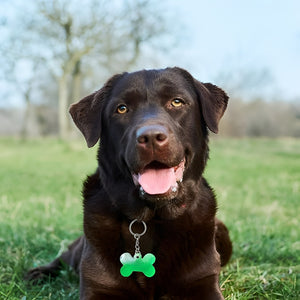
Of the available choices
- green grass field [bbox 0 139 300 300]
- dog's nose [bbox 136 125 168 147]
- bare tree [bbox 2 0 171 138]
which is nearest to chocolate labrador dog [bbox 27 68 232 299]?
dog's nose [bbox 136 125 168 147]

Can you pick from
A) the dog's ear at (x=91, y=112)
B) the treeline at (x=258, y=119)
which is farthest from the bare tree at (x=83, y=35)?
the dog's ear at (x=91, y=112)

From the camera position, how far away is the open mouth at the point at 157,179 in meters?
2.51

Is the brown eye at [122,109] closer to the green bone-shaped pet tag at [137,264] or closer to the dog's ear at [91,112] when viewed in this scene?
the dog's ear at [91,112]

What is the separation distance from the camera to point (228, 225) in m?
5.23

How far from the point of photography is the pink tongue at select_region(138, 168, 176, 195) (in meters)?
2.51

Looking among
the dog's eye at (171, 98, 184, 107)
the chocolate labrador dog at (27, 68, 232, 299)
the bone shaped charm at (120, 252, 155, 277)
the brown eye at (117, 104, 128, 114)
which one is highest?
the dog's eye at (171, 98, 184, 107)

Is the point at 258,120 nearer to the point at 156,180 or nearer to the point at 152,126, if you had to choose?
the point at 156,180

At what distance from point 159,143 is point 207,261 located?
2.84 feet

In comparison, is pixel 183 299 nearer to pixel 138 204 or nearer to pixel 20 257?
pixel 138 204

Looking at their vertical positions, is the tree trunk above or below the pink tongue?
below

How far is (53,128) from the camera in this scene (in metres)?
39.4

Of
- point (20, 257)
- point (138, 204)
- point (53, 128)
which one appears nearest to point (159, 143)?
point (138, 204)

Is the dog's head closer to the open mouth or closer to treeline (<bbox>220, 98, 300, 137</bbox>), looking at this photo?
the open mouth

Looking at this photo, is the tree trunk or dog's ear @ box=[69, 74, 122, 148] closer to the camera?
dog's ear @ box=[69, 74, 122, 148]
